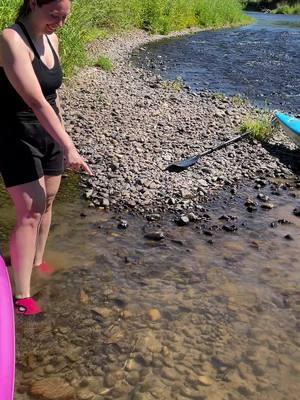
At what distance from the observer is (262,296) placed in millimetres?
3783

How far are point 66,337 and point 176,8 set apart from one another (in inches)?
914

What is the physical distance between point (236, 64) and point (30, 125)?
1376 centimetres

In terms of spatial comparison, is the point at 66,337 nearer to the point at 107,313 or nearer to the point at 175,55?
the point at 107,313

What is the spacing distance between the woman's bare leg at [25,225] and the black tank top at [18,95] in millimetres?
408

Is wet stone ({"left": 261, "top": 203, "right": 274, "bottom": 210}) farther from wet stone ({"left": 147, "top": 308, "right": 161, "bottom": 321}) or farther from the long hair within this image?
the long hair

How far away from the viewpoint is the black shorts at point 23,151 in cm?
277

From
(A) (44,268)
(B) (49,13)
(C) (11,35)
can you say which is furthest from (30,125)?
(A) (44,268)

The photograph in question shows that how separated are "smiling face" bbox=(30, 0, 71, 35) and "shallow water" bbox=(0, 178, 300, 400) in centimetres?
186

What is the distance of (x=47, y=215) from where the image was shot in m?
3.42

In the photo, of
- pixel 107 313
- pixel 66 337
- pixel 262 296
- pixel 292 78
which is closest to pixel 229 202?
pixel 262 296

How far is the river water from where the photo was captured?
2863mm

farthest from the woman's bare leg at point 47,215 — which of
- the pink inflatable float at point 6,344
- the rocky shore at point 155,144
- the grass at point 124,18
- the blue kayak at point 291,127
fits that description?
the grass at point 124,18

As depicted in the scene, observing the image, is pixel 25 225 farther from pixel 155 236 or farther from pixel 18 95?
pixel 155 236

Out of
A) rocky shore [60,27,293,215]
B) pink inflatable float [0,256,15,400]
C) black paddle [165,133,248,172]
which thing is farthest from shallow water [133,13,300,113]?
pink inflatable float [0,256,15,400]
